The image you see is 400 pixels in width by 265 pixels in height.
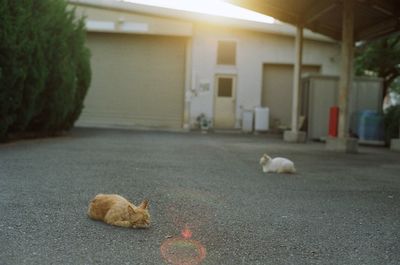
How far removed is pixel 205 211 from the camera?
15.0 ft

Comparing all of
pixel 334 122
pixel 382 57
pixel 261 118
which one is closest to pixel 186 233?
pixel 334 122

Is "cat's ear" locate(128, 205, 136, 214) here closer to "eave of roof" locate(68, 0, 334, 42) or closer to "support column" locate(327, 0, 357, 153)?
"support column" locate(327, 0, 357, 153)

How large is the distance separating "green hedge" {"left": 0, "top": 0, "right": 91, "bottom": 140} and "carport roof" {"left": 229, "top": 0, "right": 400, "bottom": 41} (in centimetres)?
441

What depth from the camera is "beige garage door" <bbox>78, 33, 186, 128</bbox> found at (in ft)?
68.6

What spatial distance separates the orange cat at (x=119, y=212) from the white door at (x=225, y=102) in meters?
16.7

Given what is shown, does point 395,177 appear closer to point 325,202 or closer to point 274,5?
point 325,202

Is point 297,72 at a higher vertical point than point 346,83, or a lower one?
higher

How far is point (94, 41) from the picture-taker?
20922mm

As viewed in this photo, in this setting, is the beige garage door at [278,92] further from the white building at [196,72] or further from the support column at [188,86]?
the support column at [188,86]

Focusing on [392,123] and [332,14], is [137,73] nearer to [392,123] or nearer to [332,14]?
[332,14]

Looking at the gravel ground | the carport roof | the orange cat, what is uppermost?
the carport roof

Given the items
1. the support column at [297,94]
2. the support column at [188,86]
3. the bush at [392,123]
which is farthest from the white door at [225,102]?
the bush at [392,123]

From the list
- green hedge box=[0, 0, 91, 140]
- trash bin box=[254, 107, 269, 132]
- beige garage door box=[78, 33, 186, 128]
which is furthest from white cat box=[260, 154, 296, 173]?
beige garage door box=[78, 33, 186, 128]

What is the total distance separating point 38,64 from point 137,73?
9906 mm
